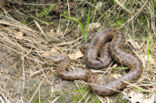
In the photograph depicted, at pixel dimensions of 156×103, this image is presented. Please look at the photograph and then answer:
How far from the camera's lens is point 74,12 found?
7457 mm

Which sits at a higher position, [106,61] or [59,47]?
[59,47]

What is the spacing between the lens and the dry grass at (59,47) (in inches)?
220

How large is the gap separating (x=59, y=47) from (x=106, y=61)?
1557 mm

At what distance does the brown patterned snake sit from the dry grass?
0.63ft

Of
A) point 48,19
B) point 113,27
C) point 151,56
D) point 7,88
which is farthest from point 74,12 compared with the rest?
point 7,88

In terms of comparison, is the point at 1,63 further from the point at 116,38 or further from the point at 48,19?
the point at 116,38

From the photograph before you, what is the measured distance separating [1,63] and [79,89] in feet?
7.28

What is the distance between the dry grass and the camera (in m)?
5.59

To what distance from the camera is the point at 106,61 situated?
6.49m

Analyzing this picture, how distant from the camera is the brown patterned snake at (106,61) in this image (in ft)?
18.6

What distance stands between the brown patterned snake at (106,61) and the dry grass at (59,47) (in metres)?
0.19

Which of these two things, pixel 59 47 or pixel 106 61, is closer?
pixel 106 61

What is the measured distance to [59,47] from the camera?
7.05 metres

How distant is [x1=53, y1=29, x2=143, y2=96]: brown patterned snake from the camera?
18.6ft
